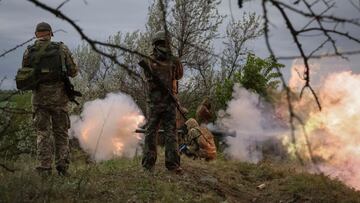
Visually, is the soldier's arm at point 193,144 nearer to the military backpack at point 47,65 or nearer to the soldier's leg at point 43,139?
the soldier's leg at point 43,139

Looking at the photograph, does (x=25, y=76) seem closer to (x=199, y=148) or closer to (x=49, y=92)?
(x=49, y=92)

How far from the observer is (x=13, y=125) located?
5516 millimetres

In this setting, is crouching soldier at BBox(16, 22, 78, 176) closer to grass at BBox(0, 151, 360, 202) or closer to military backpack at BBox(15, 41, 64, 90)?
military backpack at BBox(15, 41, 64, 90)

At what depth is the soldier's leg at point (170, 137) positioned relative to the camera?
10.1 meters

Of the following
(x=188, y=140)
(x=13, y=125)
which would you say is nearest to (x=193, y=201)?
(x=13, y=125)

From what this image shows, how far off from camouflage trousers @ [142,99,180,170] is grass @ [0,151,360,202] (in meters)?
0.27

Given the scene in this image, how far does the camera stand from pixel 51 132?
9195 mm

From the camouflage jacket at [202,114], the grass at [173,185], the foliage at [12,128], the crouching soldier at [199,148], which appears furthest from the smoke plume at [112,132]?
the foliage at [12,128]

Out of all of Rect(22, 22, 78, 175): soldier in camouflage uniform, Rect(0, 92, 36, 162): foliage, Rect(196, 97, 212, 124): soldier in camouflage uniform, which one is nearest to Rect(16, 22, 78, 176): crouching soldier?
Rect(22, 22, 78, 175): soldier in camouflage uniform

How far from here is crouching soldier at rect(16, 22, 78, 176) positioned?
8867mm

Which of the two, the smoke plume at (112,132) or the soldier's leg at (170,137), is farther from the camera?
the smoke plume at (112,132)

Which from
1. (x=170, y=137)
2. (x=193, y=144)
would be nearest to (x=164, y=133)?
(x=170, y=137)

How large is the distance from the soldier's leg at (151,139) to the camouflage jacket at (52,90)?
167 centimetres

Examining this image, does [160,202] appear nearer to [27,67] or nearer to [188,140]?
[27,67]
